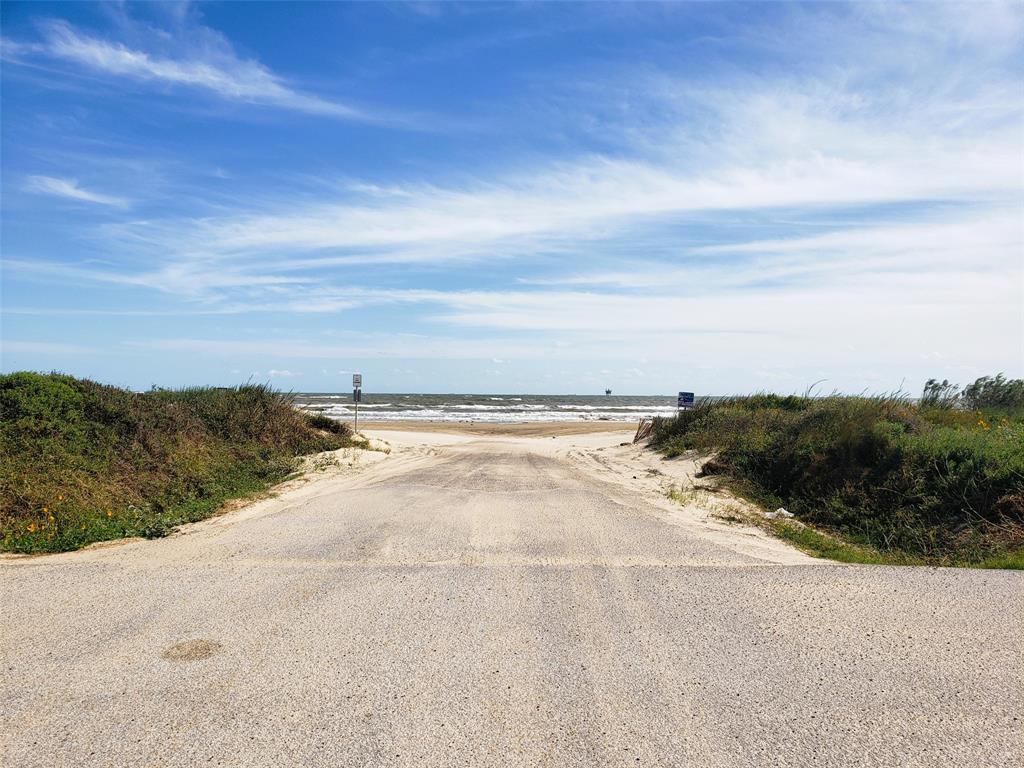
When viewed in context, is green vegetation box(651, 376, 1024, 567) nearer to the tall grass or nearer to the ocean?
the tall grass

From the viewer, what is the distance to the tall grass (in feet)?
30.1

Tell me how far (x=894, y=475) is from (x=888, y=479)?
118 mm

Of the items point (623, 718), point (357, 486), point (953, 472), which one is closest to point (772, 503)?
point (953, 472)

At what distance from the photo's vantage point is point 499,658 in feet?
16.3

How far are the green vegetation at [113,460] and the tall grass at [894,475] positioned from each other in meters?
10.1

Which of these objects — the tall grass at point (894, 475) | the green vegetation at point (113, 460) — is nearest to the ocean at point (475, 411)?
the green vegetation at point (113, 460)

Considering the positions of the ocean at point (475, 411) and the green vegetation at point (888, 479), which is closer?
the green vegetation at point (888, 479)

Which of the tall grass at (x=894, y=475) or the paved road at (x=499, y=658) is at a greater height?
the tall grass at (x=894, y=475)

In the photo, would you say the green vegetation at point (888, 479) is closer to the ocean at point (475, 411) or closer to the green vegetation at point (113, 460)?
the green vegetation at point (113, 460)

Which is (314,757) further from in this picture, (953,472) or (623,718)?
(953,472)

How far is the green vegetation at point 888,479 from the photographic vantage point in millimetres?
9000

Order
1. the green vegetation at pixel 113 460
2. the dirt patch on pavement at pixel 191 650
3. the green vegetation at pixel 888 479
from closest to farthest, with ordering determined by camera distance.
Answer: the dirt patch on pavement at pixel 191 650
the green vegetation at pixel 888 479
the green vegetation at pixel 113 460

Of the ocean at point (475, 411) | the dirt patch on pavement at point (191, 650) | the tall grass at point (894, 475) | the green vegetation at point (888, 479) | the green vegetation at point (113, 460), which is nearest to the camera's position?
the dirt patch on pavement at point (191, 650)

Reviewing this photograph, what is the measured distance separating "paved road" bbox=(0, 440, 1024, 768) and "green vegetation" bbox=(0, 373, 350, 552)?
58.1 inches
